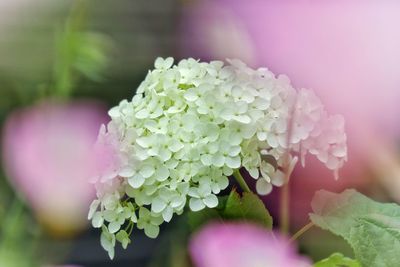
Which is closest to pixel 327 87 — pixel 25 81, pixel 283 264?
pixel 283 264

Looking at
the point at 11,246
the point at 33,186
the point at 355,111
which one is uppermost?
the point at 355,111

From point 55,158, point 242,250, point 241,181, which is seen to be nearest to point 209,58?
point 55,158

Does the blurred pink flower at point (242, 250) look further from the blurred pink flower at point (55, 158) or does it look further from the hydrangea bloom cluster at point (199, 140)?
the blurred pink flower at point (55, 158)

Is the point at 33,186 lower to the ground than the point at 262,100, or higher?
lower

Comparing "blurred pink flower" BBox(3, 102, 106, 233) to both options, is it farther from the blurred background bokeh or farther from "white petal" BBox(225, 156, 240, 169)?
"white petal" BBox(225, 156, 240, 169)

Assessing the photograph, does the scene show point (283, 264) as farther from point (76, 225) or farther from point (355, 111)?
point (76, 225)

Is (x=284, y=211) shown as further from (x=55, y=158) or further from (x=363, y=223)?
(x=55, y=158)

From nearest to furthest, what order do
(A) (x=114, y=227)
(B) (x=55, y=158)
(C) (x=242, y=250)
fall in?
(C) (x=242, y=250), (A) (x=114, y=227), (B) (x=55, y=158)
